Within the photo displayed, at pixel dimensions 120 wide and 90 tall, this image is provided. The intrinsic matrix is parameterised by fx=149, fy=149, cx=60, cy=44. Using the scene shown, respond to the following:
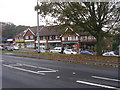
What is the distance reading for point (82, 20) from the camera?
17125mm

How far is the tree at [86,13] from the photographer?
52.3 ft

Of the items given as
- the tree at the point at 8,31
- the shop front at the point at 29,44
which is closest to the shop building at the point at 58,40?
the shop front at the point at 29,44

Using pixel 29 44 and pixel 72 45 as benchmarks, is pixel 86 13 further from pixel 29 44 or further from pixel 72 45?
pixel 29 44

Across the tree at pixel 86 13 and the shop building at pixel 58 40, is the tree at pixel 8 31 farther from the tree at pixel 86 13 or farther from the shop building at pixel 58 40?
the tree at pixel 86 13

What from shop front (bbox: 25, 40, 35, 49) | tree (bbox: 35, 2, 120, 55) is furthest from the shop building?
tree (bbox: 35, 2, 120, 55)

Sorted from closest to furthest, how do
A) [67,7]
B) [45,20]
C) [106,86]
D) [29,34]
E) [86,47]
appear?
[106,86]
[67,7]
[45,20]
[86,47]
[29,34]

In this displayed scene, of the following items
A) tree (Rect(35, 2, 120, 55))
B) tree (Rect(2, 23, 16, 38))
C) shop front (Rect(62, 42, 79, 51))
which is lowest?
shop front (Rect(62, 42, 79, 51))

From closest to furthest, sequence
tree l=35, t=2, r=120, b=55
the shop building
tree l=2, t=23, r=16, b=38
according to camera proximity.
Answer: tree l=35, t=2, r=120, b=55
the shop building
tree l=2, t=23, r=16, b=38

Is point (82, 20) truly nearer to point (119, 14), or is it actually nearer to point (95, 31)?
point (95, 31)

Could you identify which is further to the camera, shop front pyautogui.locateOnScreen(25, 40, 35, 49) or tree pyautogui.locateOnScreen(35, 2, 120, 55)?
shop front pyautogui.locateOnScreen(25, 40, 35, 49)

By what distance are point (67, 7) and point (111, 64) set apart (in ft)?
24.2

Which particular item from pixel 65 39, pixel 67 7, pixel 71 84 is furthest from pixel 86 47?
pixel 71 84

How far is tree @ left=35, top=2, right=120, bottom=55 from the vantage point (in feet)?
52.3

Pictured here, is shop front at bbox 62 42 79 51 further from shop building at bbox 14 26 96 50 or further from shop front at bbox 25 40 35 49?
shop front at bbox 25 40 35 49
